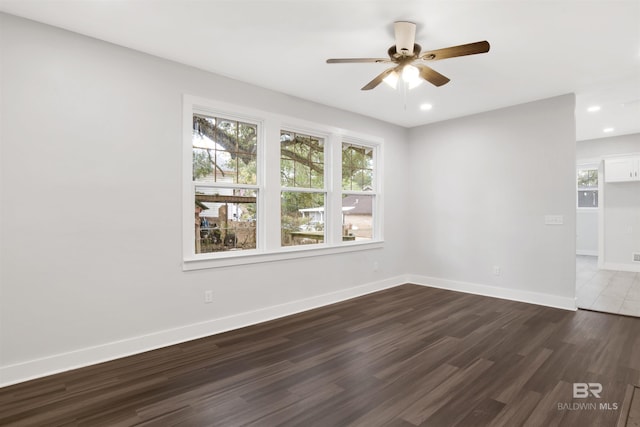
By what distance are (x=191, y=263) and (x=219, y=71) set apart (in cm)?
197

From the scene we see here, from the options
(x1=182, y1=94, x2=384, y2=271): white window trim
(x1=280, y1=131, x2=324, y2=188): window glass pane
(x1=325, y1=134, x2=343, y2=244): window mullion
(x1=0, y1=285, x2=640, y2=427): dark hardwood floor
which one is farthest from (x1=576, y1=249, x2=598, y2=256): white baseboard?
(x1=280, y1=131, x2=324, y2=188): window glass pane

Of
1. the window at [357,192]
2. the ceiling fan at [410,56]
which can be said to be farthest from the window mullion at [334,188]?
the ceiling fan at [410,56]

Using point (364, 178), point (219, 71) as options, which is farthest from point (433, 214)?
point (219, 71)

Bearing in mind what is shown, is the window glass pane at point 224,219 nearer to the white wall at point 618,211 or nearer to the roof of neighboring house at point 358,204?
the roof of neighboring house at point 358,204

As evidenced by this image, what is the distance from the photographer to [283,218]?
4.30 m

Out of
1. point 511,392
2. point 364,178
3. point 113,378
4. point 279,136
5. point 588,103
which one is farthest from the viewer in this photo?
point 364,178

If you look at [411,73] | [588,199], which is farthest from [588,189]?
[411,73]

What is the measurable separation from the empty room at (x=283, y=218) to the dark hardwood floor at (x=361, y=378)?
22mm

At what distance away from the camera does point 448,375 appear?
2.63 m

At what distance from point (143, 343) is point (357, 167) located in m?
3.64

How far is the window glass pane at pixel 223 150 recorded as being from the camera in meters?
3.57

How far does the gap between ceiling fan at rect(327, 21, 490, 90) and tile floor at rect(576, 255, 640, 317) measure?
3782mm

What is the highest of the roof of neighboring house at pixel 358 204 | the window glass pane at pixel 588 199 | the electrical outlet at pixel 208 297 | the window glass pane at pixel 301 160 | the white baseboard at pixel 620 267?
the window glass pane at pixel 301 160

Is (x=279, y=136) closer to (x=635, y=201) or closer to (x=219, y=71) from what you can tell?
(x=219, y=71)
